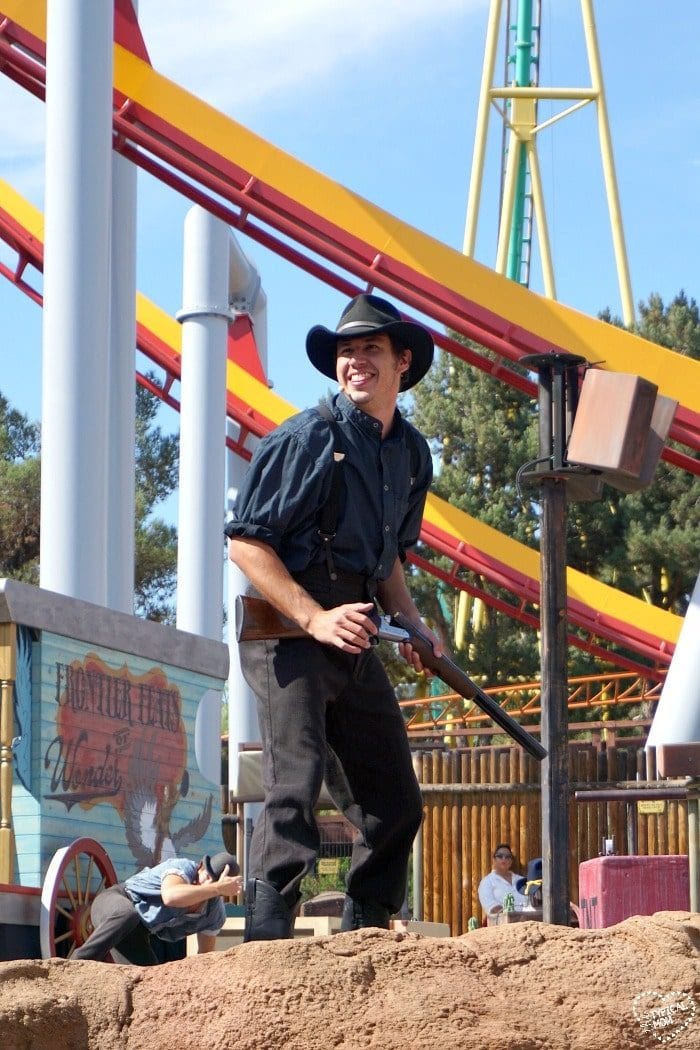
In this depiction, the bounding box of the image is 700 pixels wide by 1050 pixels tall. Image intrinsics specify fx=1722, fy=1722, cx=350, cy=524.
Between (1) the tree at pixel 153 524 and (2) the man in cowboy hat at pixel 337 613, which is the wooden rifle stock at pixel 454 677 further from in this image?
(1) the tree at pixel 153 524

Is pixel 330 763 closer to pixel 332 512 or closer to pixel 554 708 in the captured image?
pixel 332 512

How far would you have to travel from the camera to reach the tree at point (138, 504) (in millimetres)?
29188

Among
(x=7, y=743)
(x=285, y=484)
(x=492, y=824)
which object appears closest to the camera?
(x=285, y=484)

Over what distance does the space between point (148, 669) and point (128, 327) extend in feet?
17.2

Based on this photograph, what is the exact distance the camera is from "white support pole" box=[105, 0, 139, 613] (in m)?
11.5

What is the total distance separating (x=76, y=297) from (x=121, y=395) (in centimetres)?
242

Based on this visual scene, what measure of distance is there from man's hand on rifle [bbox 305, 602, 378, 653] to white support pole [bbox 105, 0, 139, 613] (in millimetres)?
8284

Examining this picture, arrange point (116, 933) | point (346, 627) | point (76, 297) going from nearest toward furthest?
point (346, 627) < point (116, 933) < point (76, 297)

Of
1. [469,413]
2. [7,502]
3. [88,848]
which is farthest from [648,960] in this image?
[7,502]

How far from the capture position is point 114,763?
6.65 meters

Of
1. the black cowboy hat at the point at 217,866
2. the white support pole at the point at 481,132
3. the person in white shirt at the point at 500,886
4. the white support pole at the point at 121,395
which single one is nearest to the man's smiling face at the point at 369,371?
the black cowboy hat at the point at 217,866

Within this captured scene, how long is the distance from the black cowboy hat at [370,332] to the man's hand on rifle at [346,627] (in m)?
0.61

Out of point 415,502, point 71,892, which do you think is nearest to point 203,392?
point 71,892

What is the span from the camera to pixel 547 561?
233 inches
